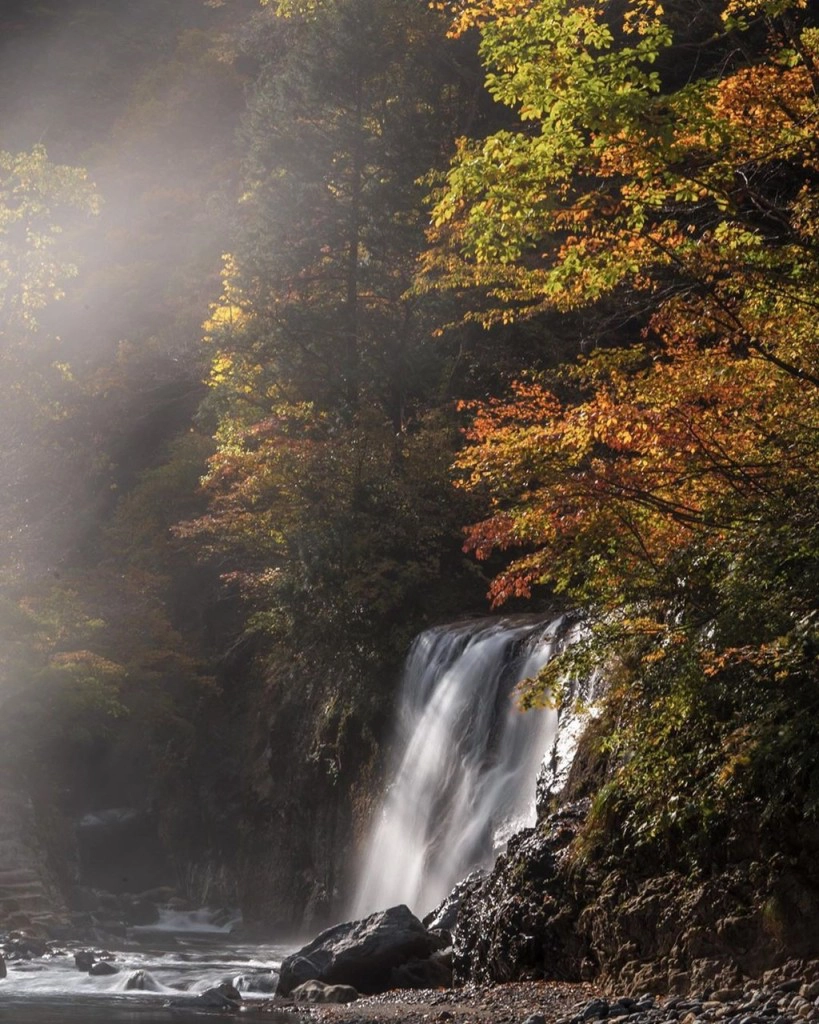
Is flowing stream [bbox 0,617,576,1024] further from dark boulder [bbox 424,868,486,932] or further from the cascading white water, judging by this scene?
dark boulder [bbox 424,868,486,932]

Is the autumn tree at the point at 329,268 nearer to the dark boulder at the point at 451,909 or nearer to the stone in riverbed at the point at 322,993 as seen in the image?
the dark boulder at the point at 451,909

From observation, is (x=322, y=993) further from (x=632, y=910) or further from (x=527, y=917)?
(x=632, y=910)

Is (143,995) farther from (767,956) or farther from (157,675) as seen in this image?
(157,675)

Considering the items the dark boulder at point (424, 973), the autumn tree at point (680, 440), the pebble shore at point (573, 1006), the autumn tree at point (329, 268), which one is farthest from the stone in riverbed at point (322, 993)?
the autumn tree at point (329, 268)

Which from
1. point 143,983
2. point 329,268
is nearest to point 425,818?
point 143,983

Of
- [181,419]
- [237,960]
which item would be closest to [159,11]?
[181,419]

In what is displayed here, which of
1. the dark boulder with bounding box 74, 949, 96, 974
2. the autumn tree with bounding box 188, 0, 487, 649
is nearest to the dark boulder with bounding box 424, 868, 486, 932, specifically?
the dark boulder with bounding box 74, 949, 96, 974

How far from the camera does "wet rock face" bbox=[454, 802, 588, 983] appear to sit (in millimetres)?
10961

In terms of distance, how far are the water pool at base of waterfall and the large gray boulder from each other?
2.09 ft

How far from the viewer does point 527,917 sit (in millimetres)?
11328

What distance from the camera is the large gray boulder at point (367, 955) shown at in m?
13.2

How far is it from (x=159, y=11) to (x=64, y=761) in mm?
40626

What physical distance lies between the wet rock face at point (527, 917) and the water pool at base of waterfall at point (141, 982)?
186 centimetres

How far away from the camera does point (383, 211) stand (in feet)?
86.5
